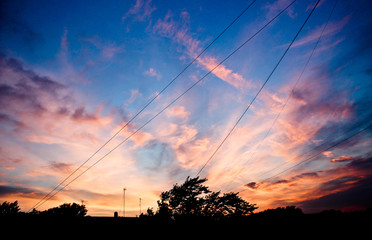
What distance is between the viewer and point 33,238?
8492 millimetres

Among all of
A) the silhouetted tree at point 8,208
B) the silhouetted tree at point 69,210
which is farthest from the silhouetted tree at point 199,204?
the silhouetted tree at point 8,208

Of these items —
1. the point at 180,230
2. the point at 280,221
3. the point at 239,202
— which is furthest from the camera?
the point at 239,202

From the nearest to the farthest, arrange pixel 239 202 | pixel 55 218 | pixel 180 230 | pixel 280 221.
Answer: pixel 55 218 < pixel 280 221 < pixel 180 230 < pixel 239 202

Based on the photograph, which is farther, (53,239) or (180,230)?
(180,230)

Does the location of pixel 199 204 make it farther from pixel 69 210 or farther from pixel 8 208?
pixel 8 208

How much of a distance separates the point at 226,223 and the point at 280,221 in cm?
316

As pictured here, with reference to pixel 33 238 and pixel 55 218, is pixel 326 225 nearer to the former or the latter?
pixel 55 218

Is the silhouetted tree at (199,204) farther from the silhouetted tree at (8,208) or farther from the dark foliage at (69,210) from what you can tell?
the silhouetted tree at (8,208)

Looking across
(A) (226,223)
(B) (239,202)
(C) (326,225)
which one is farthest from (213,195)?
(C) (326,225)

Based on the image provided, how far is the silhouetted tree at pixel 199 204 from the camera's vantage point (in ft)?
88.8

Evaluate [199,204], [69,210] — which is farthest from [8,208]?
[199,204]

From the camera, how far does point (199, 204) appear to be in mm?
28047

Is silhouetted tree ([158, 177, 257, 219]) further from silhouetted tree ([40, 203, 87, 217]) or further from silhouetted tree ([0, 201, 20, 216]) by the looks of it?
silhouetted tree ([0, 201, 20, 216])

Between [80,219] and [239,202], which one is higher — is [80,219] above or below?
above
